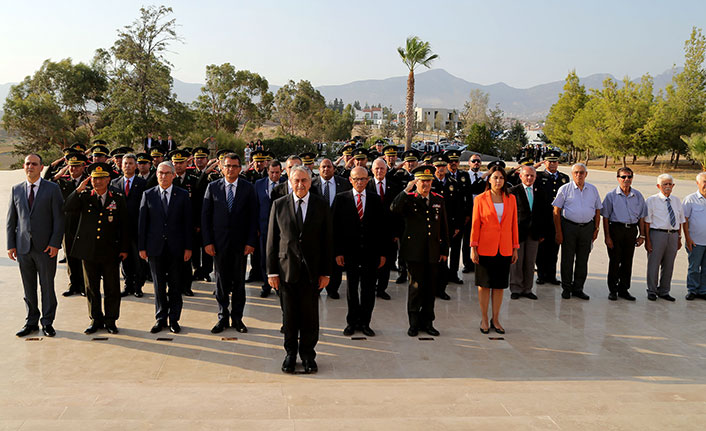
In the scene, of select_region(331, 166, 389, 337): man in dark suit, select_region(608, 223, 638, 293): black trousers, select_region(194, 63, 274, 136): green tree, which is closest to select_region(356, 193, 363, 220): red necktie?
select_region(331, 166, 389, 337): man in dark suit

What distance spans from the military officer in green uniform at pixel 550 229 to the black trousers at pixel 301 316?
493cm

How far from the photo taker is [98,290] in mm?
6066

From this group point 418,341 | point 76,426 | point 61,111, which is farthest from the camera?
point 61,111

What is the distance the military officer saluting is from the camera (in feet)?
19.7

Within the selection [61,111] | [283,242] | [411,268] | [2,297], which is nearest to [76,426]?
[283,242]

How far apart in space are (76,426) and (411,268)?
3856 millimetres

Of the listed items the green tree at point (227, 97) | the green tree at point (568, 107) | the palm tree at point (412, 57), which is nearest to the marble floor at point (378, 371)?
the palm tree at point (412, 57)

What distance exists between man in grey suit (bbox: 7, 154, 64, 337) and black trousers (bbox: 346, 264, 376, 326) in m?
3.46

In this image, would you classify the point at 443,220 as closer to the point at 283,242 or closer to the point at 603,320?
the point at 283,242

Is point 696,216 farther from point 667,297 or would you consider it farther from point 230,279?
point 230,279

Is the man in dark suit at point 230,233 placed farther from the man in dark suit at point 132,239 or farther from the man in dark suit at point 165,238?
the man in dark suit at point 132,239

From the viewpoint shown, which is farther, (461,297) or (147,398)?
(461,297)

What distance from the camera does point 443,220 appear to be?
248 inches

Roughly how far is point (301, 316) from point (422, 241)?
184 cm
